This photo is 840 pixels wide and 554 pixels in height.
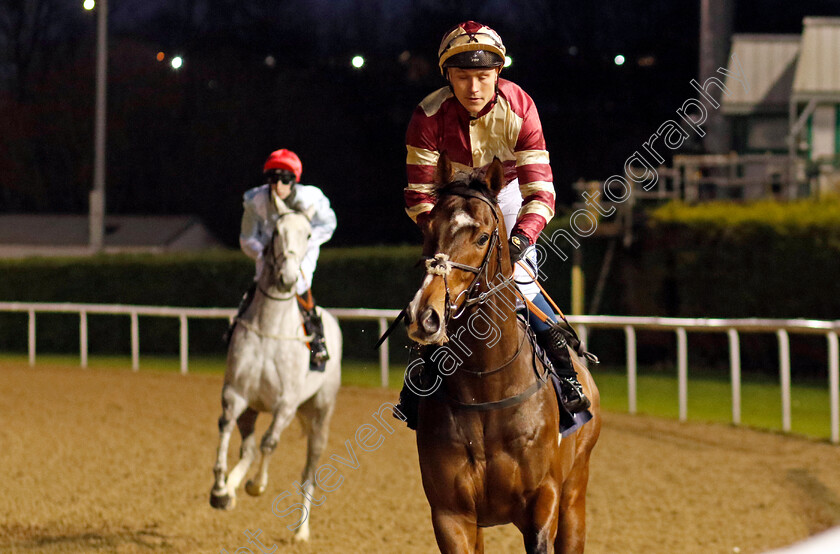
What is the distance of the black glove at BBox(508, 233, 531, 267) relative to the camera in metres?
3.18

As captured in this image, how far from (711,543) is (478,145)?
2.94 metres

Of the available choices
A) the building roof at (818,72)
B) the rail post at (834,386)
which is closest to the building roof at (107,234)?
the building roof at (818,72)

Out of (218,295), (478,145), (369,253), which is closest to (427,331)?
(478,145)

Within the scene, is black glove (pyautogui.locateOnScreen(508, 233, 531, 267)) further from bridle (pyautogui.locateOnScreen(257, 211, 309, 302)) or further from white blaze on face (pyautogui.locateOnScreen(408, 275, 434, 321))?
bridle (pyautogui.locateOnScreen(257, 211, 309, 302))

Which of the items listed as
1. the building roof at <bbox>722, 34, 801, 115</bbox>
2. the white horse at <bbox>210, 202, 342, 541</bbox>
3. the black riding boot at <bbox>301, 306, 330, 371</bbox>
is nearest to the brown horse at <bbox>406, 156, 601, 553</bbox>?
the white horse at <bbox>210, 202, 342, 541</bbox>

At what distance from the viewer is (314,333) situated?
606cm

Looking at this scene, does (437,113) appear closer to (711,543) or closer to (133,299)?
(711,543)

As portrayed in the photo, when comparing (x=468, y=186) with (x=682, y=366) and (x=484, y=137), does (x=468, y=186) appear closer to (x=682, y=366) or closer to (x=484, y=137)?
(x=484, y=137)

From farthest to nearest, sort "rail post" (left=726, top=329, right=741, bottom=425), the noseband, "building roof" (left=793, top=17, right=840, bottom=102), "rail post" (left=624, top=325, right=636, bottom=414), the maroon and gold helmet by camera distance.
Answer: "building roof" (left=793, top=17, right=840, bottom=102)
"rail post" (left=624, top=325, right=636, bottom=414)
"rail post" (left=726, top=329, right=741, bottom=425)
the maroon and gold helmet
the noseband

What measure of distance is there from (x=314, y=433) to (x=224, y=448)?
0.83 meters

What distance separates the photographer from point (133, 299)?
1670cm

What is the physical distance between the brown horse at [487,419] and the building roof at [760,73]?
815 inches

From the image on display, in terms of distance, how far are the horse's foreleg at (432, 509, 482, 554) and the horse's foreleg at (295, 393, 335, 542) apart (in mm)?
2681

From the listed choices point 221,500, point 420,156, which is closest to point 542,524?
point 420,156
